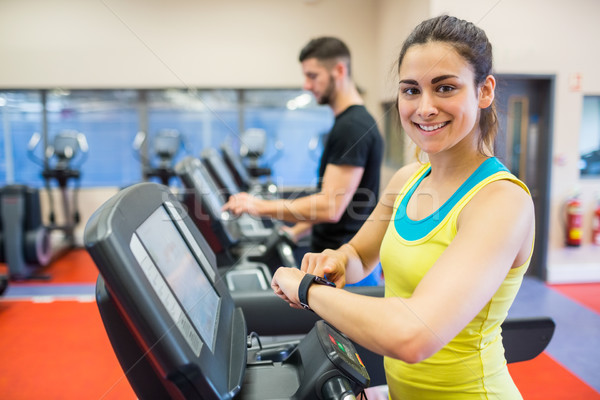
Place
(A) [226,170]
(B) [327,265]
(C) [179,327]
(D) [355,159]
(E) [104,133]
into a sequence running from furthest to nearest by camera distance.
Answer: (E) [104,133]
(A) [226,170]
(D) [355,159]
(B) [327,265]
(C) [179,327]

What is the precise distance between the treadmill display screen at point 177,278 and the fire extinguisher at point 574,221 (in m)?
4.41

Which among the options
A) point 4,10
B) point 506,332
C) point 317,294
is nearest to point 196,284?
point 317,294

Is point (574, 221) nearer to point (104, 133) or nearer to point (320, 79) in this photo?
point (320, 79)

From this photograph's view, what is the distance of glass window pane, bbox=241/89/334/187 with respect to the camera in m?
6.88

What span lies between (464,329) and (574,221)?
419 centimetres

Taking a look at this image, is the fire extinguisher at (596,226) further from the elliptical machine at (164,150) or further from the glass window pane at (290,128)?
the elliptical machine at (164,150)

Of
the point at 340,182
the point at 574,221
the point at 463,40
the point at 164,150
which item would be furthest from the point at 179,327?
the point at 164,150

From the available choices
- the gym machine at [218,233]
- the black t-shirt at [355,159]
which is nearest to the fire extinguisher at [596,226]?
the black t-shirt at [355,159]

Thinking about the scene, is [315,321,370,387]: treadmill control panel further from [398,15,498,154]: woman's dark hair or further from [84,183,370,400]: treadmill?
[398,15,498,154]: woman's dark hair

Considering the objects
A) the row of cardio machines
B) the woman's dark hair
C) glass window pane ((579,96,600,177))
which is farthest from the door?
the row of cardio machines

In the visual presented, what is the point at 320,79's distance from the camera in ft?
6.88

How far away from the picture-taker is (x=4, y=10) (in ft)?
20.0

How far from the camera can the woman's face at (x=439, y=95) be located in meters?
0.81

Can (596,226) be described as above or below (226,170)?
below
